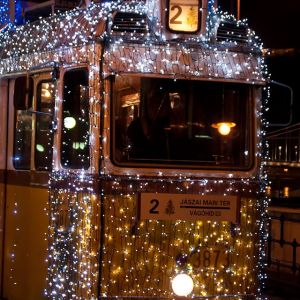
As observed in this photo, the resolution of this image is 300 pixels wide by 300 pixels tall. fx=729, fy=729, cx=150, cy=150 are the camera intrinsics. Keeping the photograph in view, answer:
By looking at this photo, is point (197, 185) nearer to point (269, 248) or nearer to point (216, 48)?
point (216, 48)

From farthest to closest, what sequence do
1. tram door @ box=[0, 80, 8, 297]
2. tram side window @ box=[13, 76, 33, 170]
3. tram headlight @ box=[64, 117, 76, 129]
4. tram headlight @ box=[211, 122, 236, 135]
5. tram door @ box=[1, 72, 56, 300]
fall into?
tram door @ box=[0, 80, 8, 297]
tram side window @ box=[13, 76, 33, 170]
tram door @ box=[1, 72, 56, 300]
tram headlight @ box=[211, 122, 236, 135]
tram headlight @ box=[64, 117, 76, 129]

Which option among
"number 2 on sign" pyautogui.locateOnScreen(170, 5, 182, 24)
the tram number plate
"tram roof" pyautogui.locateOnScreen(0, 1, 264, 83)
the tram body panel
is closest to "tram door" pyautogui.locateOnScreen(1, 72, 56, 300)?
"tram roof" pyautogui.locateOnScreen(0, 1, 264, 83)

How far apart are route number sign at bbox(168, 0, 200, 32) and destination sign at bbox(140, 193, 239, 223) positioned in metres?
1.52

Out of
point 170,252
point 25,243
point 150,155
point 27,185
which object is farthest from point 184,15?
point 25,243

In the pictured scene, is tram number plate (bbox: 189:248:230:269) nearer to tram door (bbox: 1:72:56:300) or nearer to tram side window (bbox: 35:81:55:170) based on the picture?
tram door (bbox: 1:72:56:300)

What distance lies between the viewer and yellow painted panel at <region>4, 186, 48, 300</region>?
23.2ft

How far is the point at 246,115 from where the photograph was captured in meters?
6.89

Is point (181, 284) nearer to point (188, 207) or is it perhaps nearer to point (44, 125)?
point (188, 207)

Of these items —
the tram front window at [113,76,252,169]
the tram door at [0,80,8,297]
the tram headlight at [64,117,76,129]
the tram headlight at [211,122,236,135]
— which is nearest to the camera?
the tram front window at [113,76,252,169]

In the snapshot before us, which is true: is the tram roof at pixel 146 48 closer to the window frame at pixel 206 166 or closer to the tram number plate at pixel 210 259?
the window frame at pixel 206 166

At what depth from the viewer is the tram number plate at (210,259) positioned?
6.63 metres

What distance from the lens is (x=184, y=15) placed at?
6570mm

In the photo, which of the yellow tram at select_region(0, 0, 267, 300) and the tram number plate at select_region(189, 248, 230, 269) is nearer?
the yellow tram at select_region(0, 0, 267, 300)

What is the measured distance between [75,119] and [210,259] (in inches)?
70.3
